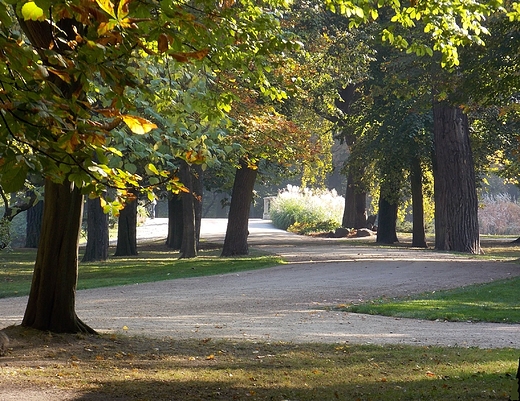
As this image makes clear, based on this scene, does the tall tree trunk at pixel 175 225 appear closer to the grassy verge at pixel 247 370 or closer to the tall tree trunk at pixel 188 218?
the tall tree trunk at pixel 188 218

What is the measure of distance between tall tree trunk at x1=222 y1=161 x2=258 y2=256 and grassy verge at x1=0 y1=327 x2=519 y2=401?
17434 millimetres

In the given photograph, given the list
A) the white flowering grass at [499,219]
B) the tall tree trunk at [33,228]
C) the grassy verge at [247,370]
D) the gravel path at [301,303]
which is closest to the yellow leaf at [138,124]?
the grassy verge at [247,370]

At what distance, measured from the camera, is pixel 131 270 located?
2230 cm

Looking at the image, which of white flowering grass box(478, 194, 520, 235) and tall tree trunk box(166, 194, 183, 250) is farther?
white flowering grass box(478, 194, 520, 235)

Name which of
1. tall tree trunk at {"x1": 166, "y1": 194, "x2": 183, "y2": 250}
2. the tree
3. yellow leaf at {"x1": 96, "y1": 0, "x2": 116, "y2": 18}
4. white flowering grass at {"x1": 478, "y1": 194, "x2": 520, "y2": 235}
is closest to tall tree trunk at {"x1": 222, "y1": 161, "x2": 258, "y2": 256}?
tall tree trunk at {"x1": 166, "y1": 194, "x2": 183, "y2": 250}

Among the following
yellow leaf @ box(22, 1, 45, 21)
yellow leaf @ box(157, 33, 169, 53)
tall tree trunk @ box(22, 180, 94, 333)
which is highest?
yellow leaf @ box(157, 33, 169, 53)

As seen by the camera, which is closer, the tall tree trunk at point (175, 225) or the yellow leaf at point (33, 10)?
the yellow leaf at point (33, 10)

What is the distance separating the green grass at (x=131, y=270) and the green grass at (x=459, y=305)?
666 centimetres

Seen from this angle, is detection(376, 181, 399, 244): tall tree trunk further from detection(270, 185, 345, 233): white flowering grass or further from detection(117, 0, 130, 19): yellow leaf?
detection(117, 0, 130, 19): yellow leaf

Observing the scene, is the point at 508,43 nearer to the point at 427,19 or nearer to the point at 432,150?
the point at 427,19

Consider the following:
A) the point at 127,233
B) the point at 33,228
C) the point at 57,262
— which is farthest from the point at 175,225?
the point at 57,262

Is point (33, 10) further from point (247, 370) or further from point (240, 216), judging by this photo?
point (240, 216)

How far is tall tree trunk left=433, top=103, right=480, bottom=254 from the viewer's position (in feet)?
87.2

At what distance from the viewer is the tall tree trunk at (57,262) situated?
907 centimetres
